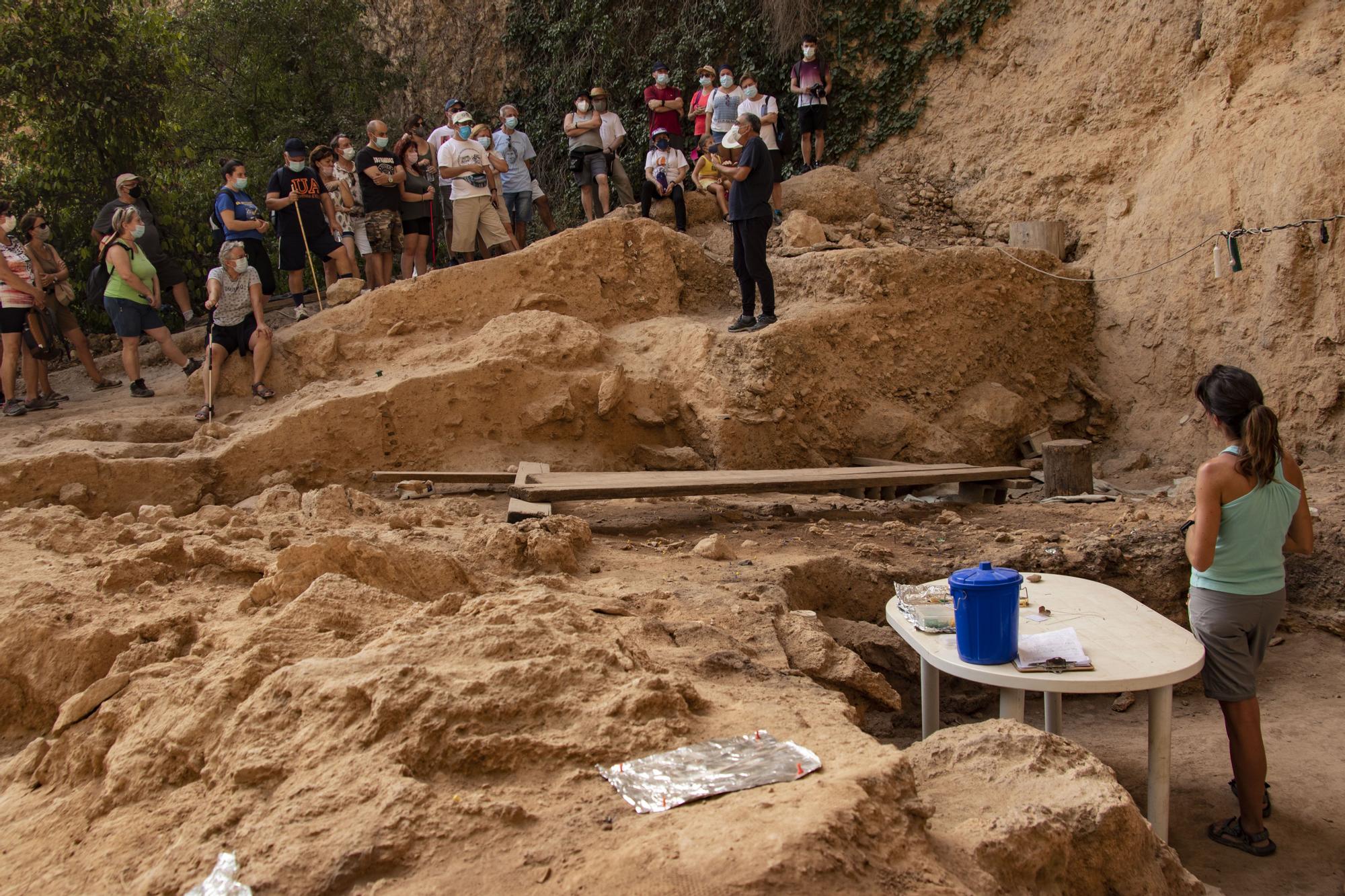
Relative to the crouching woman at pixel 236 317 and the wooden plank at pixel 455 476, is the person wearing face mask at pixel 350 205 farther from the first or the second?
the wooden plank at pixel 455 476

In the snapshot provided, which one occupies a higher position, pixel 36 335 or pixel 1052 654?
pixel 36 335

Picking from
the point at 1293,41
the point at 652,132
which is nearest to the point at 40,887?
the point at 652,132

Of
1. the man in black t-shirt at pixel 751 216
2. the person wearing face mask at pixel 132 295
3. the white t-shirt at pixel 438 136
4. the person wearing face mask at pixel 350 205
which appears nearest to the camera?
the man in black t-shirt at pixel 751 216

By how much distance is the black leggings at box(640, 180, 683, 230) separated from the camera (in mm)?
10352

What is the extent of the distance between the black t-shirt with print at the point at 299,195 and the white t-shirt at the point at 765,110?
4411mm

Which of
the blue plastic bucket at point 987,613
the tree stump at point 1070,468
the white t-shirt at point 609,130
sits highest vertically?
the white t-shirt at point 609,130

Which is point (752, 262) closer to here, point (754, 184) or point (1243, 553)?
point (754, 184)

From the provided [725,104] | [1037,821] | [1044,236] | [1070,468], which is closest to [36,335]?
[725,104]

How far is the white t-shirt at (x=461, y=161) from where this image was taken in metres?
9.28

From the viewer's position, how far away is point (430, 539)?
5137 mm

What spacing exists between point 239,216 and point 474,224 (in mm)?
2059

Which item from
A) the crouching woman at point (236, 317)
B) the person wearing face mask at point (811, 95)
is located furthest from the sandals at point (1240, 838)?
the person wearing face mask at point (811, 95)

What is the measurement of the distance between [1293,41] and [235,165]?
8.95 metres

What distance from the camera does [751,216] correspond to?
7.79 m
